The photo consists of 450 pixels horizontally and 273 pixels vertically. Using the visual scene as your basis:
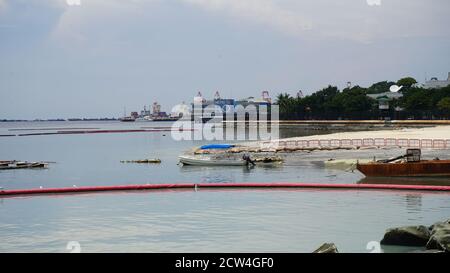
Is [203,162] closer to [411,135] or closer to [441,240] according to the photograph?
[411,135]

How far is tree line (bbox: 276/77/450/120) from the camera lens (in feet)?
435

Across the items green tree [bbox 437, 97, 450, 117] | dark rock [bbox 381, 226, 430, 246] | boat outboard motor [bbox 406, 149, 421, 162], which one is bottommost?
dark rock [bbox 381, 226, 430, 246]

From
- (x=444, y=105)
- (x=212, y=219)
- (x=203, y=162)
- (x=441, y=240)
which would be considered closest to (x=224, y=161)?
(x=203, y=162)

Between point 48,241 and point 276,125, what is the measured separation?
173080 millimetres

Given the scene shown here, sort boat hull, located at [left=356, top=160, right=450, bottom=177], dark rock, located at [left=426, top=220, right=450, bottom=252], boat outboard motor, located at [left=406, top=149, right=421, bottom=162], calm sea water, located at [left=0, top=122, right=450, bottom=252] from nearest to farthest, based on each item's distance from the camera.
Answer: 1. dark rock, located at [left=426, top=220, right=450, bottom=252]
2. calm sea water, located at [left=0, top=122, right=450, bottom=252]
3. boat hull, located at [left=356, top=160, right=450, bottom=177]
4. boat outboard motor, located at [left=406, top=149, right=421, bottom=162]

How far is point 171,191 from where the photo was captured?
98.7ft

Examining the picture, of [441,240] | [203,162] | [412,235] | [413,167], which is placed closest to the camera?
[441,240]

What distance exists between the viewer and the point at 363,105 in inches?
6097

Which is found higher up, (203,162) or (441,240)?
(441,240)

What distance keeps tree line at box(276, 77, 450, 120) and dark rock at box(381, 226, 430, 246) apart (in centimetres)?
11619

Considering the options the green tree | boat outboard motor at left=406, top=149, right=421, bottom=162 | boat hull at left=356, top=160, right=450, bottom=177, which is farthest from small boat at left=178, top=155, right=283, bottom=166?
the green tree

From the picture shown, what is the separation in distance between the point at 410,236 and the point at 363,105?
5641 inches

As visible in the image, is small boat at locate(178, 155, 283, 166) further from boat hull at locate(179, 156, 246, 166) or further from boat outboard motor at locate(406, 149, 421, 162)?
boat outboard motor at locate(406, 149, 421, 162)

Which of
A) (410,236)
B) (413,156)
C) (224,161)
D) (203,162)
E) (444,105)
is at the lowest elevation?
(203,162)
